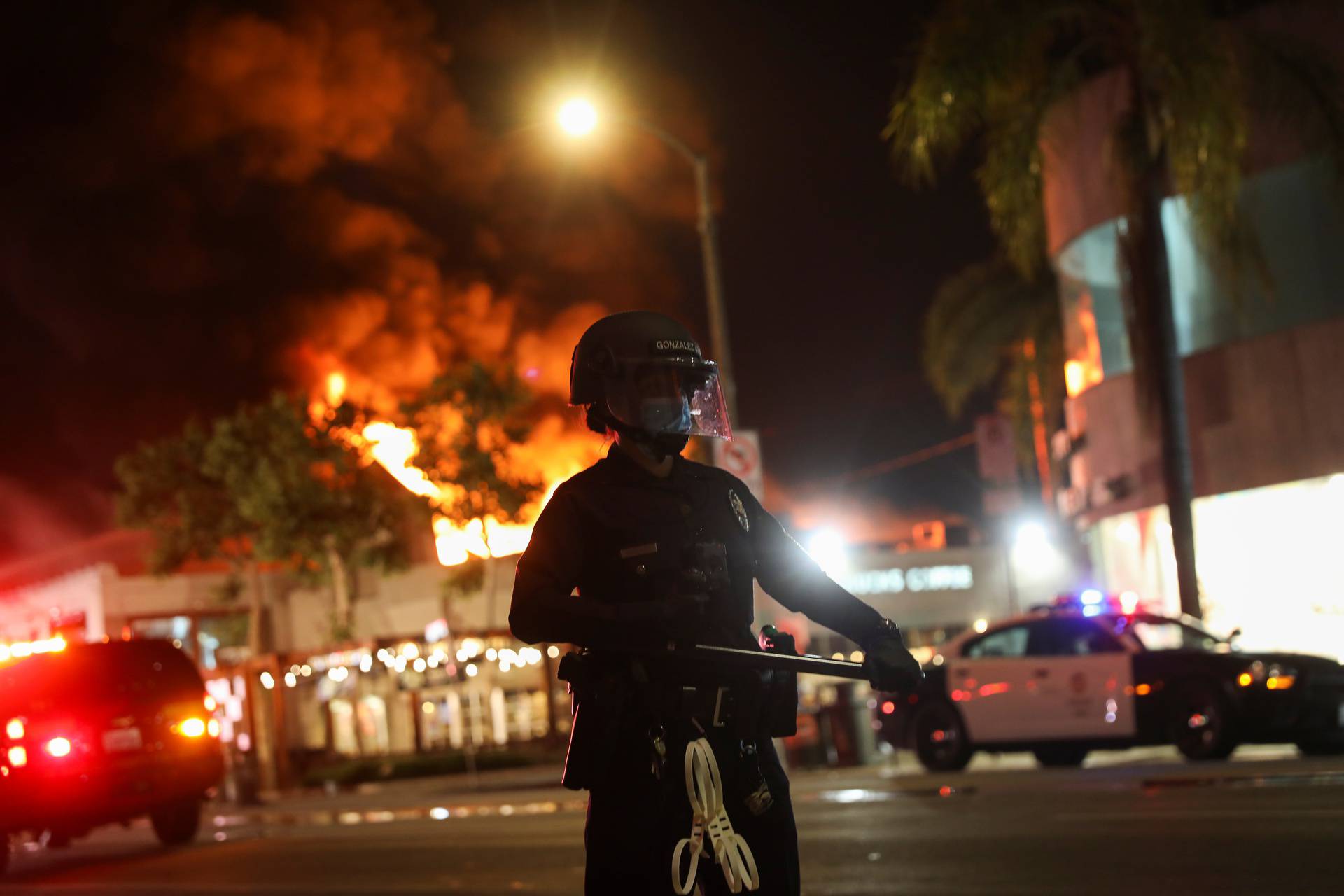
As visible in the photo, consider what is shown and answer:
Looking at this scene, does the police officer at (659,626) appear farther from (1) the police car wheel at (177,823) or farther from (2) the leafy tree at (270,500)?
(2) the leafy tree at (270,500)

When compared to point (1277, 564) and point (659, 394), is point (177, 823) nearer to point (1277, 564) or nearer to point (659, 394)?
point (659, 394)

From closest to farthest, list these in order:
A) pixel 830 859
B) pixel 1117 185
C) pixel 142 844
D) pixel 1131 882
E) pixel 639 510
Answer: pixel 639 510, pixel 1131 882, pixel 830 859, pixel 142 844, pixel 1117 185

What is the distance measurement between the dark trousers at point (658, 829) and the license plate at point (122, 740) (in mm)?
11821

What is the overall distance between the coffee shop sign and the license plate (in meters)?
32.7

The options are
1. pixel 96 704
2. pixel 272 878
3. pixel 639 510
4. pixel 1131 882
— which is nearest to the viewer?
pixel 639 510

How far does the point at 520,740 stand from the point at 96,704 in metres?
18.2

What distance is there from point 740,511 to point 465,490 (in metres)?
32.7

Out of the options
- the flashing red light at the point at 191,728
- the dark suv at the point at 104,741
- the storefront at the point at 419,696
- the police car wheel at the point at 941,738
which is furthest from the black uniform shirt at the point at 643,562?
the storefront at the point at 419,696

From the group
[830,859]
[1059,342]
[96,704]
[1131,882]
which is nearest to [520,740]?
[1059,342]

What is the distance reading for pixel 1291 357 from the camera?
21.8 m

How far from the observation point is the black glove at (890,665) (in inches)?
153

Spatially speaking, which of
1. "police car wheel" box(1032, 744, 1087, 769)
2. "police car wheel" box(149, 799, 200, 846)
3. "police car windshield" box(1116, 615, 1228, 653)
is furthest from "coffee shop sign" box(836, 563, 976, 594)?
"police car wheel" box(149, 799, 200, 846)

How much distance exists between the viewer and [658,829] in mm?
3830

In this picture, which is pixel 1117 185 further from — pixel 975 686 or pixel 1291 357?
pixel 975 686
